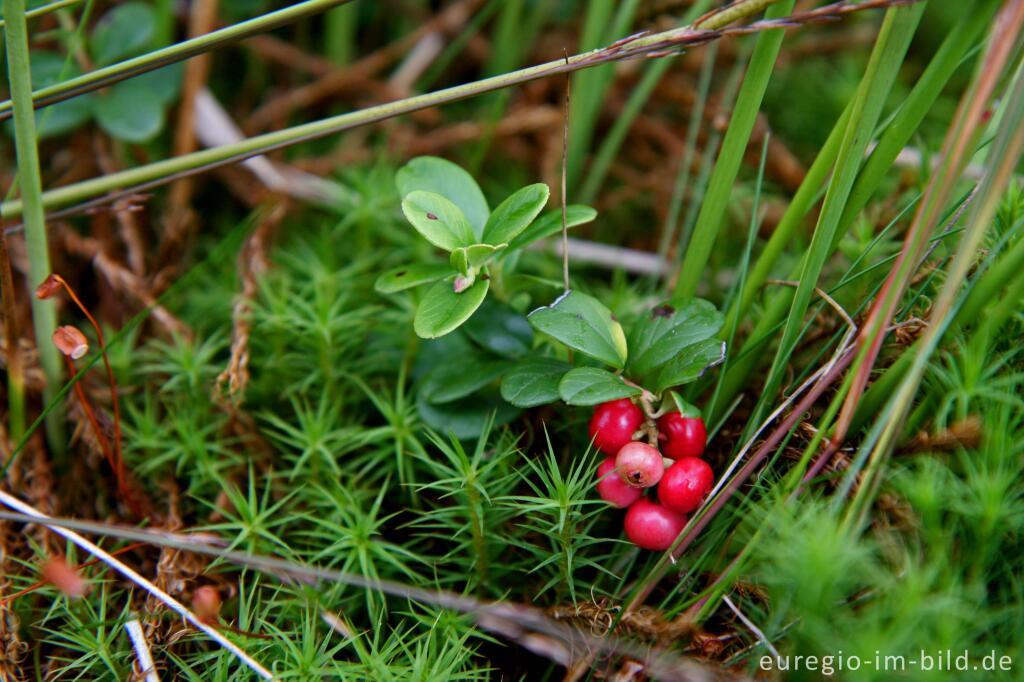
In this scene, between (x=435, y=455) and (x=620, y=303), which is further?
(x=620, y=303)

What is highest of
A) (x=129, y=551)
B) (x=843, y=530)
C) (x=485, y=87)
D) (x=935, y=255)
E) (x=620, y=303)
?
(x=485, y=87)

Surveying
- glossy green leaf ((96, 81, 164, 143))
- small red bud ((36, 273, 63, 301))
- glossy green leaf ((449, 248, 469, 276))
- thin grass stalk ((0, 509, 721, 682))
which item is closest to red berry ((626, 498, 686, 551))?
thin grass stalk ((0, 509, 721, 682))

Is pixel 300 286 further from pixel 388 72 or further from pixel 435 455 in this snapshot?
pixel 388 72

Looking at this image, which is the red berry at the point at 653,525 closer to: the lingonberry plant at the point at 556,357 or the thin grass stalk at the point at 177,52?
the lingonberry plant at the point at 556,357

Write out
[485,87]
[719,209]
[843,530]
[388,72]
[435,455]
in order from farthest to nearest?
[388,72], [435,455], [719,209], [485,87], [843,530]

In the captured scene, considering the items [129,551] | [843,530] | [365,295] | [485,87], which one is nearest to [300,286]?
[365,295]

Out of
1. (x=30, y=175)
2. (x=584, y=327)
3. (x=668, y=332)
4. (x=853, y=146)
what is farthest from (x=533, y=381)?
(x=30, y=175)
